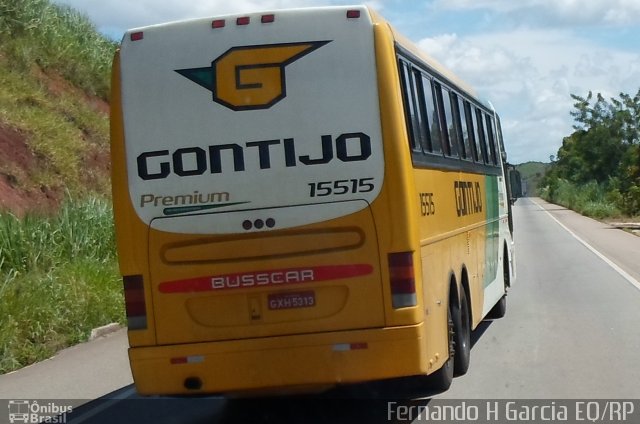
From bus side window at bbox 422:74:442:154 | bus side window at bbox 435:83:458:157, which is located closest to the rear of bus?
bus side window at bbox 422:74:442:154

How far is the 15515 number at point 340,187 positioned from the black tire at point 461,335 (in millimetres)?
2407

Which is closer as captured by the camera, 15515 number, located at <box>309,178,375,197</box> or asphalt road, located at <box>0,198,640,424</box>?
15515 number, located at <box>309,178,375,197</box>

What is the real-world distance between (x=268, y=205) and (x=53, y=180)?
18138 millimetres

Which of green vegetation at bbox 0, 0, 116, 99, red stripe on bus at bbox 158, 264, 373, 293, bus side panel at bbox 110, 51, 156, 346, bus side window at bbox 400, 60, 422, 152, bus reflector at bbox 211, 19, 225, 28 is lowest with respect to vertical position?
red stripe on bus at bbox 158, 264, 373, 293

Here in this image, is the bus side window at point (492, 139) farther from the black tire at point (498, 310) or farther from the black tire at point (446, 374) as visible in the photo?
the black tire at point (446, 374)

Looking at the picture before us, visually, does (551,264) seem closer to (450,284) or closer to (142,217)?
(450,284)

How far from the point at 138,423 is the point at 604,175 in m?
72.1

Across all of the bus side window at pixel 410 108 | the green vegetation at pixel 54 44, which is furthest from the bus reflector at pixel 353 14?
the green vegetation at pixel 54 44

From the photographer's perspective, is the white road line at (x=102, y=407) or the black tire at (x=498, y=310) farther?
the black tire at (x=498, y=310)

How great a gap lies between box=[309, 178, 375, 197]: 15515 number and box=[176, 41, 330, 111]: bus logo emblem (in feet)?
2.28

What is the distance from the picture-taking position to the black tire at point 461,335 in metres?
9.86

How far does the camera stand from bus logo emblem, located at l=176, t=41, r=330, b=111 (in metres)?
7.92

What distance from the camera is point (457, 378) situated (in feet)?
33.3

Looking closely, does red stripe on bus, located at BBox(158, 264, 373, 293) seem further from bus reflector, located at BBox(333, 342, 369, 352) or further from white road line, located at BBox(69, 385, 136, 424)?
white road line, located at BBox(69, 385, 136, 424)
